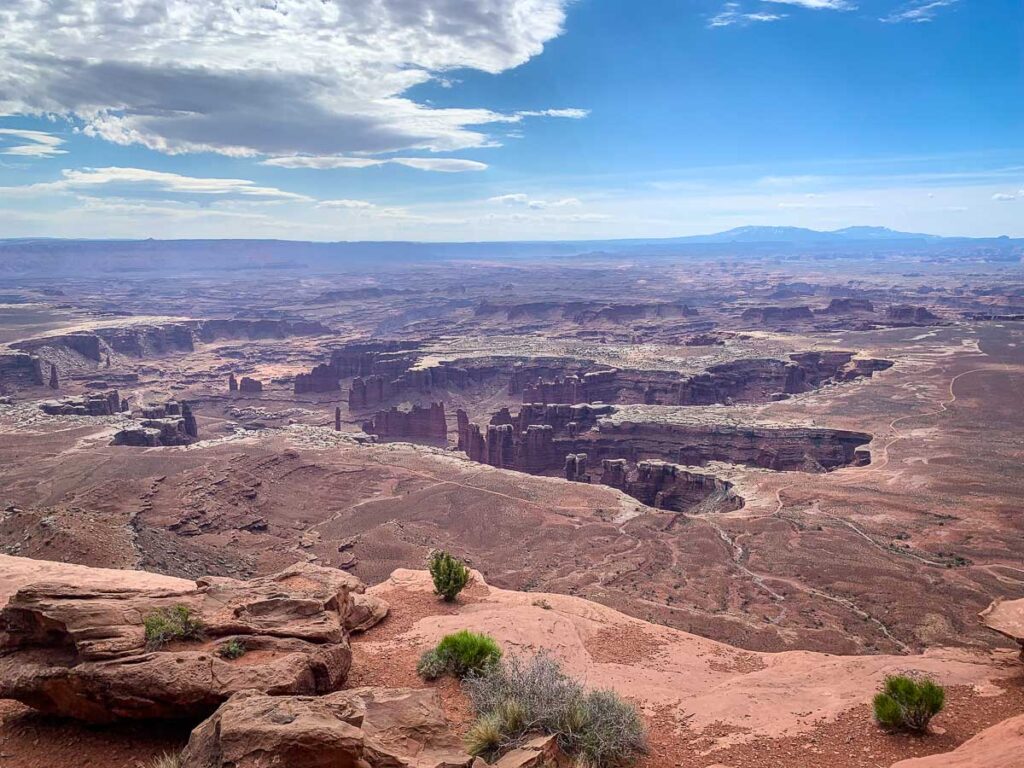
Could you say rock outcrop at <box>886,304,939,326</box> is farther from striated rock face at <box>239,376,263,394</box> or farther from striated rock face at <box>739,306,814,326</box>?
striated rock face at <box>239,376,263,394</box>

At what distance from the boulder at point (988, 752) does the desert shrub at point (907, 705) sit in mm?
544

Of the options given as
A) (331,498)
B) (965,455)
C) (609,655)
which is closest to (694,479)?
(965,455)

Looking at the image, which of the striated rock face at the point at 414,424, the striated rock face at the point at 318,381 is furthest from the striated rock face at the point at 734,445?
the striated rock face at the point at 318,381

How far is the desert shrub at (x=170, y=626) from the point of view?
30.3 ft

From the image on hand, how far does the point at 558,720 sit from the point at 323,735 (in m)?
3.39

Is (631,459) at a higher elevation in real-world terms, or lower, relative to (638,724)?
lower

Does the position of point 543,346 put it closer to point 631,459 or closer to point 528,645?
point 631,459

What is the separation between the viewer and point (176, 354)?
392ft

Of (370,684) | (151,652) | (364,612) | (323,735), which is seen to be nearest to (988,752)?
(323,735)

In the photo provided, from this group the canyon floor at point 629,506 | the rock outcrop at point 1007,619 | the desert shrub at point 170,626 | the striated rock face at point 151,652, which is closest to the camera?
the striated rock face at point 151,652

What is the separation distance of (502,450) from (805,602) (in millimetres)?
33968

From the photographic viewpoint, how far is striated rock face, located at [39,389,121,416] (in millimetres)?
60656

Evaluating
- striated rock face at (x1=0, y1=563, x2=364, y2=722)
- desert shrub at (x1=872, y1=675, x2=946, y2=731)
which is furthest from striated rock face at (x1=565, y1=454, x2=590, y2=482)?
desert shrub at (x1=872, y1=675, x2=946, y2=731)

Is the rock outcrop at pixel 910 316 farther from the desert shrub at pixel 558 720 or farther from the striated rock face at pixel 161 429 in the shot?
the desert shrub at pixel 558 720
